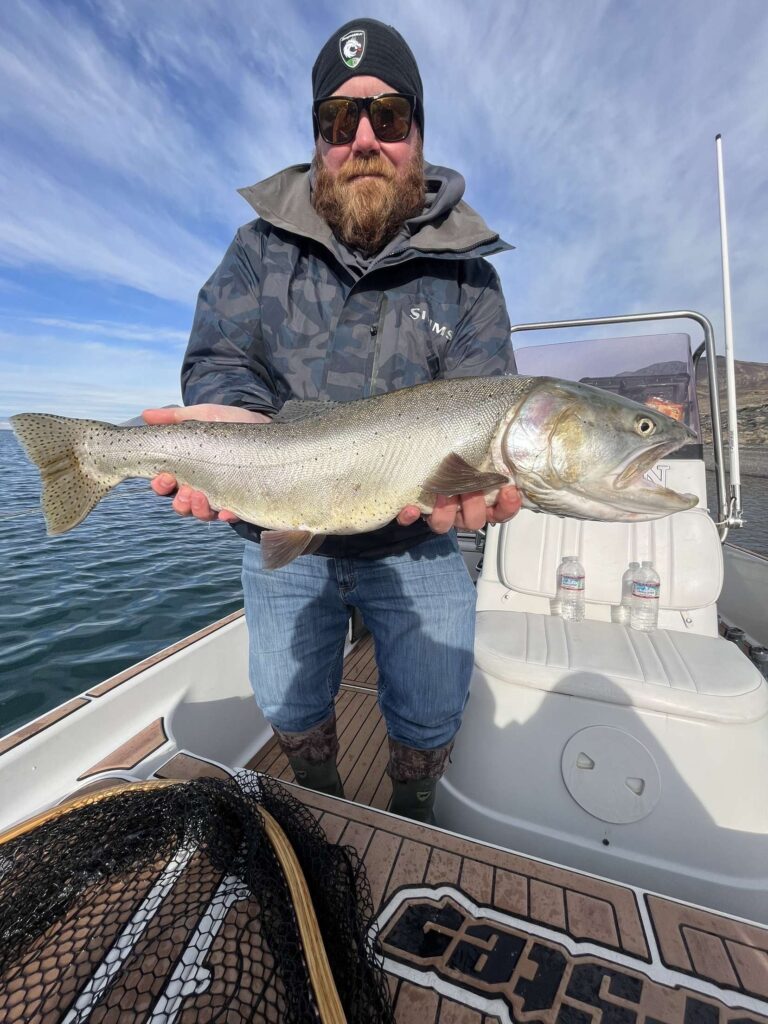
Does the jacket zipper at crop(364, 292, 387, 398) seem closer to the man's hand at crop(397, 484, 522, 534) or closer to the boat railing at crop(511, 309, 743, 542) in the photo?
the man's hand at crop(397, 484, 522, 534)

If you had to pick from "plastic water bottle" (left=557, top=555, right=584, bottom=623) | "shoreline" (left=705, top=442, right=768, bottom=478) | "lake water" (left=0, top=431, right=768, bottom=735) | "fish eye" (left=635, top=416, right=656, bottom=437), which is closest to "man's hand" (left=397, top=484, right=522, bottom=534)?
"fish eye" (left=635, top=416, right=656, bottom=437)

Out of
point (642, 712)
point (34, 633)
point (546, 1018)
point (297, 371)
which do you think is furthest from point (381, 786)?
point (34, 633)

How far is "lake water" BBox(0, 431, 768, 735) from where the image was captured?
21.6 ft

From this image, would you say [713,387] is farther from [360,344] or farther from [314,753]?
[314,753]

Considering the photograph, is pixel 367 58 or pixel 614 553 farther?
pixel 614 553

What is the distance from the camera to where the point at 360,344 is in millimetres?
2734

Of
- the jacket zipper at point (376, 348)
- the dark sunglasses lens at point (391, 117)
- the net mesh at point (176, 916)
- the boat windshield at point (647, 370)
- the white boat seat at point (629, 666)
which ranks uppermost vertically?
the dark sunglasses lens at point (391, 117)

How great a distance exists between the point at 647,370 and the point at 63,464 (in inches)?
214

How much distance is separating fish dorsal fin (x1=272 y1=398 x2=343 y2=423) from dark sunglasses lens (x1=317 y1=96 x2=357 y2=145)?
62.4 inches

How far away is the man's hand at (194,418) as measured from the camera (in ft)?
9.10

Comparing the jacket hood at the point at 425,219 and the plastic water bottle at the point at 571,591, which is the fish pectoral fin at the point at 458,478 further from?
the plastic water bottle at the point at 571,591

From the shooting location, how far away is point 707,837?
2.77m

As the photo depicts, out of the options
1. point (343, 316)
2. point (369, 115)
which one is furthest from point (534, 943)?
point (369, 115)

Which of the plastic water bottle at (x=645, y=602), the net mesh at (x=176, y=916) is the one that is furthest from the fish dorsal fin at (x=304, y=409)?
the plastic water bottle at (x=645, y=602)
